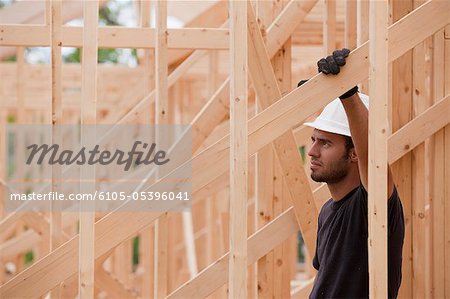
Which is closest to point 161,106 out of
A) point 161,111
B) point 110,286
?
point 161,111

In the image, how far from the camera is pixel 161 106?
495 centimetres

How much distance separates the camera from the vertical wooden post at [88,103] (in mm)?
3549

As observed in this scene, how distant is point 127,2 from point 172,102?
21.0 meters

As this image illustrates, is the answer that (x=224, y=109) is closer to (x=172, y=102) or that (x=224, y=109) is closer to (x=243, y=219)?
(x=243, y=219)

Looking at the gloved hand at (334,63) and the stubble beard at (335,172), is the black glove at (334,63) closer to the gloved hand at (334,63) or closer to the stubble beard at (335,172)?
the gloved hand at (334,63)

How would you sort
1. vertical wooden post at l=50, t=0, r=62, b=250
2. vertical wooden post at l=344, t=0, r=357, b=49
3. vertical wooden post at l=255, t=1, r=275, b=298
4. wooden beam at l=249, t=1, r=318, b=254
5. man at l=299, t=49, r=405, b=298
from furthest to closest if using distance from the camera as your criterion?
vertical wooden post at l=344, t=0, r=357, b=49
vertical wooden post at l=255, t=1, r=275, b=298
wooden beam at l=249, t=1, r=318, b=254
vertical wooden post at l=50, t=0, r=62, b=250
man at l=299, t=49, r=405, b=298

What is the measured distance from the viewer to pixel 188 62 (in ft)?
22.9

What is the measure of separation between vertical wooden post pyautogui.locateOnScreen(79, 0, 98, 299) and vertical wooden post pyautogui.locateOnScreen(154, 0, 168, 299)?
1289mm

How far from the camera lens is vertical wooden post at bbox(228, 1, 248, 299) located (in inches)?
141

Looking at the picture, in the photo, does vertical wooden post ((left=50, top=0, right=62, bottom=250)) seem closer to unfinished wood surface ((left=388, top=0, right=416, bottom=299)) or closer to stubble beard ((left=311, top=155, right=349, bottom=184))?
stubble beard ((left=311, top=155, right=349, bottom=184))

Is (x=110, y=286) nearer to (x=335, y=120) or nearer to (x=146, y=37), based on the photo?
(x=146, y=37)

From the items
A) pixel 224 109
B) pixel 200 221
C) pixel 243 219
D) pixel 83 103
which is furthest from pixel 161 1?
pixel 200 221

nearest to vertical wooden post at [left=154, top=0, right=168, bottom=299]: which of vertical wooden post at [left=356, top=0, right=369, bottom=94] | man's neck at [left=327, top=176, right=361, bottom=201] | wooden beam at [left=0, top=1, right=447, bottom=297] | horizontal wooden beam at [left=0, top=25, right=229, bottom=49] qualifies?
horizontal wooden beam at [left=0, top=25, right=229, bottom=49]

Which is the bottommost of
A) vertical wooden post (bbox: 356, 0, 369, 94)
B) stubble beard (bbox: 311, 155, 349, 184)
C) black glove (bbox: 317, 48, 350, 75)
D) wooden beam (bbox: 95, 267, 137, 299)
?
wooden beam (bbox: 95, 267, 137, 299)
